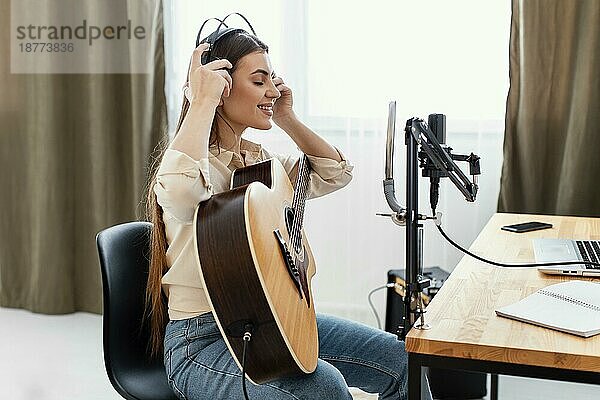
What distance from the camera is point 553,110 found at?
3.06 meters

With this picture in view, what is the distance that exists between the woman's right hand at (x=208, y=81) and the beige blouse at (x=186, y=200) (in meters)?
0.13

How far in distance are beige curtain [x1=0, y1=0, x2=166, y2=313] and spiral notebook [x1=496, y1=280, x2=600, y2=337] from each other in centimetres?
229

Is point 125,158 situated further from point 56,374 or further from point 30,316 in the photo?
point 56,374

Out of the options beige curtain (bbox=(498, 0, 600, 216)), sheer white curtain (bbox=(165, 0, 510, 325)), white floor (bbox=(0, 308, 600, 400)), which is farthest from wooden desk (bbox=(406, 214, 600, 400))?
sheer white curtain (bbox=(165, 0, 510, 325))

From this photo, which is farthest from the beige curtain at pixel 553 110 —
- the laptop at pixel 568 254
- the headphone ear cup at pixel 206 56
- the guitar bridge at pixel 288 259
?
the guitar bridge at pixel 288 259

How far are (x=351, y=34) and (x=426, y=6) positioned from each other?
1.02 ft

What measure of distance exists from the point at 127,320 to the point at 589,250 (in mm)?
1050

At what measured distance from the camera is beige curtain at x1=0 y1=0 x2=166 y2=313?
3598 millimetres

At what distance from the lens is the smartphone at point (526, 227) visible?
2.21 meters

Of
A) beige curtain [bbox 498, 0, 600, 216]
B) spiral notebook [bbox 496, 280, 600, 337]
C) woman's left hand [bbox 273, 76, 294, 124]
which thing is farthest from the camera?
beige curtain [bbox 498, 0, 600, 216]

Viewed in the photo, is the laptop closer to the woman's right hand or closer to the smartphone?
the smartphone

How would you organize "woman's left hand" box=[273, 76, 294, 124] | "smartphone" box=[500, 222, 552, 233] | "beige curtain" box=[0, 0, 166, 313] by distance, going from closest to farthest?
1. "woman's left hand" box=[273, 76, 294, 124]
2. "smartphone" box=[500, 222, 552, 233]
3. "beige curtain" box=[0, 0, 166, 313]

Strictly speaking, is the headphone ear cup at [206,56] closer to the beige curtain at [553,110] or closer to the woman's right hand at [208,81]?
the woman's right hand at [208,81]

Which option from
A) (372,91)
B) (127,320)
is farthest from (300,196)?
(372,91)
